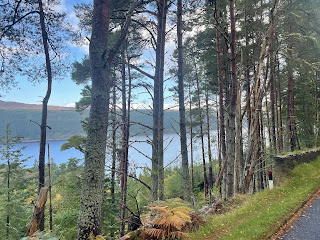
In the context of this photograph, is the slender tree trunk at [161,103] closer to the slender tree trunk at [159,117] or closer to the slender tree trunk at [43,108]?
the slender tree trunk at [159,117]

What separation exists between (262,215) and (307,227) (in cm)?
82

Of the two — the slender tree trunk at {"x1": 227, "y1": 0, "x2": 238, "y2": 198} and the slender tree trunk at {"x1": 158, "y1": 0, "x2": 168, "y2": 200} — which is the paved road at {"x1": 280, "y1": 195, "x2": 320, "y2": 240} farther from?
the slender tree trunk at {"x1": 158, "y1": 0, "x2": 168, "y2": 200}

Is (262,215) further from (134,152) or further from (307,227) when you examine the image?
(134,152)

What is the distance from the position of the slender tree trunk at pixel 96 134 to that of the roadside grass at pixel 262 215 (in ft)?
6.64

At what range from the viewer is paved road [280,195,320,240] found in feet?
11.3

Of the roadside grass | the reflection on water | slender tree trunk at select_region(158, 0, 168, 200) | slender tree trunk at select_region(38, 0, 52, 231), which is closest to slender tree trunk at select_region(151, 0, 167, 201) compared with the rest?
slender tree trunk at select_region(158, 0, 168, 200)

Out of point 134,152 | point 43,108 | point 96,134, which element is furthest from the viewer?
point 134,152

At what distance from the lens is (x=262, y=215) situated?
439 cm

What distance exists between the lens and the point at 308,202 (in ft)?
17.0

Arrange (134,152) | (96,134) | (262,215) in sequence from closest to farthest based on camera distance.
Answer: (96,134), (262,215), (134,152)

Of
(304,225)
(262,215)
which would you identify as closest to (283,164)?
(262,215)

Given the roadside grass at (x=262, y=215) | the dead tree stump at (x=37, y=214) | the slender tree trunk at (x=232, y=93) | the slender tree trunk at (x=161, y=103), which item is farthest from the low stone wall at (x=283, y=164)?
the dead tree stump at (x=37, y=214)

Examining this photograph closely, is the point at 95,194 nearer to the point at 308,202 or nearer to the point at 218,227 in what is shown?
the point at 218,227

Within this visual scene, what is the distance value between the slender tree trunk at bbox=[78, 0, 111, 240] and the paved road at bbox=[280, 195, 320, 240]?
3507 mm
